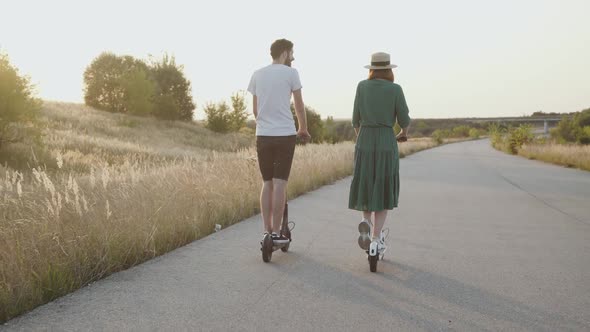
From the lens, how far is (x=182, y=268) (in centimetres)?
506

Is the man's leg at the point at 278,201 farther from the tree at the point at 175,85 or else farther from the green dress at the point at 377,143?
the tree at the point at 175,85

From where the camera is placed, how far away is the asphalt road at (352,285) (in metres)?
3.65

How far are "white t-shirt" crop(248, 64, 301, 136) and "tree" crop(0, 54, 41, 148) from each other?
1798 centimetres

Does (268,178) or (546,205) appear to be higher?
(268,178)

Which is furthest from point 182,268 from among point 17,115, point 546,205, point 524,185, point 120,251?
point 17,115

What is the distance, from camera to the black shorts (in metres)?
5.29

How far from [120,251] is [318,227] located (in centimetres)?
309

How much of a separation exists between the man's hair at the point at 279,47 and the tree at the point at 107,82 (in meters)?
49.9

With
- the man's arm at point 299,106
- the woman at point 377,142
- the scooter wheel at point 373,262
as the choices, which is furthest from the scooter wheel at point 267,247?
the man's arm at point 299,106

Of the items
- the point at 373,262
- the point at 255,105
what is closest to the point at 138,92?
the point at 255,105

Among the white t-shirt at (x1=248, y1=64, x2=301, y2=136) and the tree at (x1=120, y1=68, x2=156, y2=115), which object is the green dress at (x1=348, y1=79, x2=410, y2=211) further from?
the tree at (x1=120, y1=68, x2=156, y2=115)

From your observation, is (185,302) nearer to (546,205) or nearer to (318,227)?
(318,227)

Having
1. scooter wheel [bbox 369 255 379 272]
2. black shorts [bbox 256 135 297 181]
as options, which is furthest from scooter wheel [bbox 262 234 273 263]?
scooter wheel [bbox 369 255 379 272]

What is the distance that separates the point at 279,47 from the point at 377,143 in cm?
133
